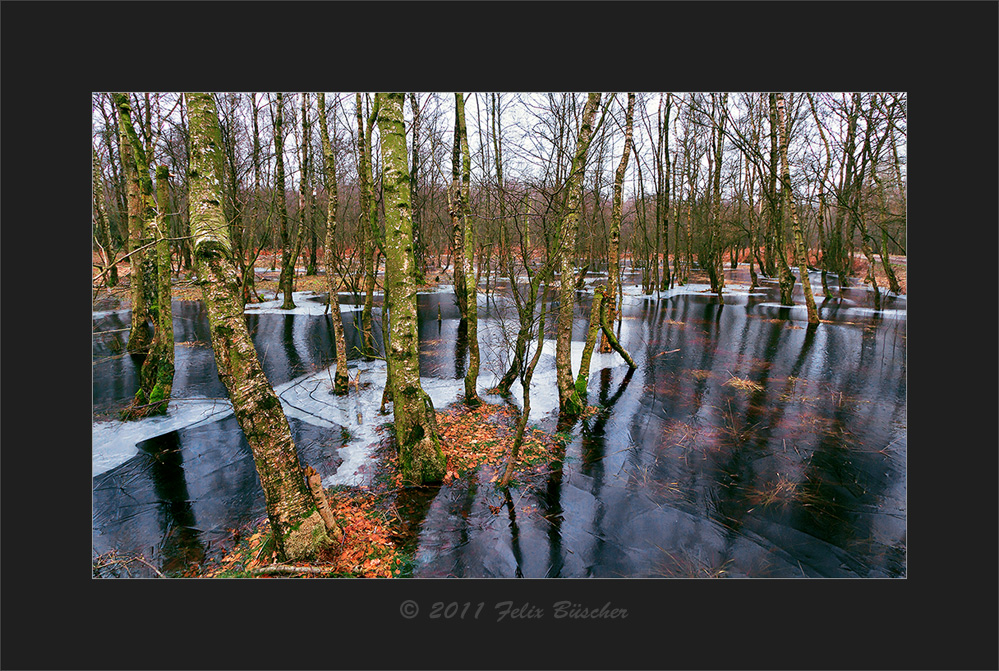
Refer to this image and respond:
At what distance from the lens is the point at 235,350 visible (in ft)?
11.2

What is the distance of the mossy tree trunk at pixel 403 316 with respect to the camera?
15.4 feet

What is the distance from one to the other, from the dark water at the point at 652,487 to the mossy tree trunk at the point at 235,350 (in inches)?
50.1

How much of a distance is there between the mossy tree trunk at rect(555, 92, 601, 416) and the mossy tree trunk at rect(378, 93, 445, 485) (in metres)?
2.00

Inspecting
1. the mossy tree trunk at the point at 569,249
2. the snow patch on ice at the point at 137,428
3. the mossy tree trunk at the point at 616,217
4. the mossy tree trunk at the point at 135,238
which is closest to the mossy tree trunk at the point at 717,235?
the mossy tree trunk at the point at 616,217

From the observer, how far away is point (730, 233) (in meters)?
33.1

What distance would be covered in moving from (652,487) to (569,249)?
11.9ft

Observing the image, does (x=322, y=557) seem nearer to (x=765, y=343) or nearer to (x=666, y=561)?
(x=666, y=561)

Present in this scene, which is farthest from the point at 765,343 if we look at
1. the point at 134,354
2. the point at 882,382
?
the point at 134,354

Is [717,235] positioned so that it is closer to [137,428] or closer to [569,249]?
[569,249]

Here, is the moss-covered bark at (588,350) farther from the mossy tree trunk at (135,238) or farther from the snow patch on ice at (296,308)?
the snow patch on ice at (296,308)

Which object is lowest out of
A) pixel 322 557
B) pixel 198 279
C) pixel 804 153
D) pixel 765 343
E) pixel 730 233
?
pixel 322 557

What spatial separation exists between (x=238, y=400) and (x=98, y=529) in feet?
9.90

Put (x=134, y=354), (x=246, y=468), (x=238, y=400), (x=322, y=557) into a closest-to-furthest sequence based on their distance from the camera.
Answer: (x=238, y=400) < (x=322, y=557) < (x=246, y=468) < (x=134, y=354)

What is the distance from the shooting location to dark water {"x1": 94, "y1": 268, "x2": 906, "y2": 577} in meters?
4.19
